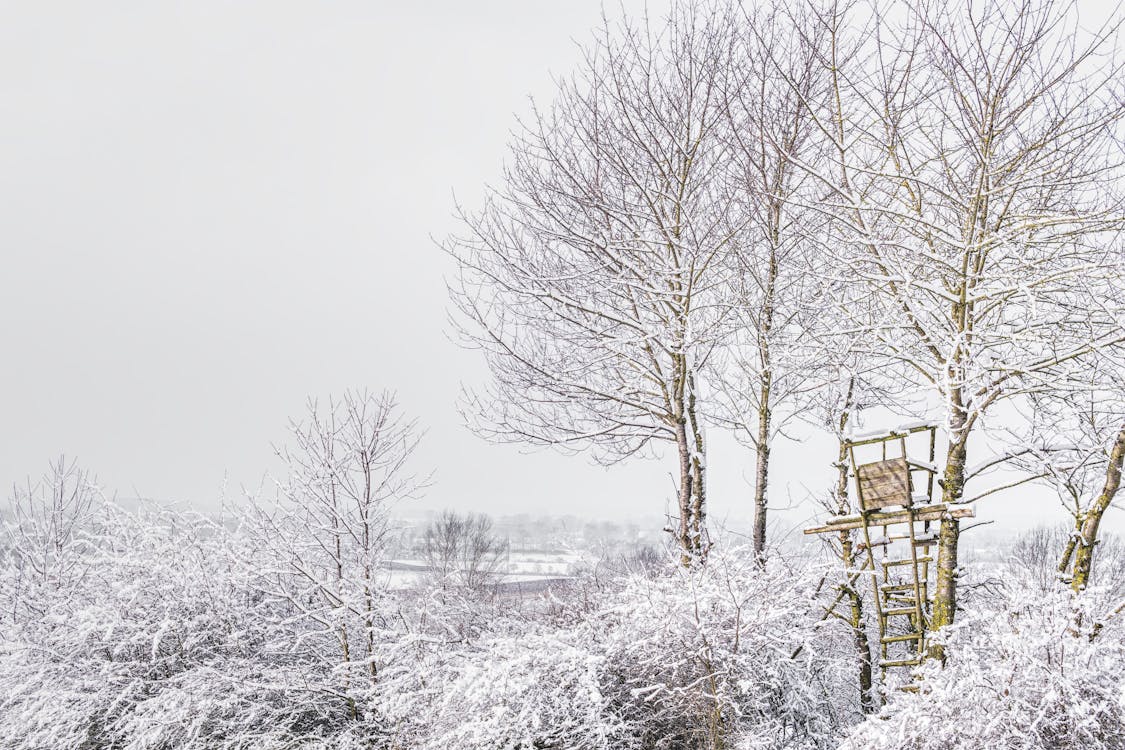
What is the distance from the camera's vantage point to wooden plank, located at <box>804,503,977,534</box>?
5469 millimetres

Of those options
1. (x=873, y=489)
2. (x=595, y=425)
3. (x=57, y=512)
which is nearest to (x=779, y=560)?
(x=873, y=489)

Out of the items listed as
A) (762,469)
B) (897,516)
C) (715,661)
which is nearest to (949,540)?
(897,516)

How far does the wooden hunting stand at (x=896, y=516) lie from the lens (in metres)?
6.16

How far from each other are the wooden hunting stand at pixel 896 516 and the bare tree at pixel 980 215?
0.50 m

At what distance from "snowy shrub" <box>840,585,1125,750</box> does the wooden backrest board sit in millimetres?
1985

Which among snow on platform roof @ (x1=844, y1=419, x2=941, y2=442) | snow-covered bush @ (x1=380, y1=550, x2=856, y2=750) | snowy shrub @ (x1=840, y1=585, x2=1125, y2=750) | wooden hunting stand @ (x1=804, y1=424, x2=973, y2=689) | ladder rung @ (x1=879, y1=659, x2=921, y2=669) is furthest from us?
snow on platform roof @ (x1=844, y1=419, x2=941, y2=442)

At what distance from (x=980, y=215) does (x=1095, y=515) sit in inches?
86.7

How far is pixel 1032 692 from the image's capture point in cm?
391

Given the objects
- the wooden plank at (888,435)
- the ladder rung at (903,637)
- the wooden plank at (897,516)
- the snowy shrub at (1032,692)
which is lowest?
the ladder rung at (903,637)

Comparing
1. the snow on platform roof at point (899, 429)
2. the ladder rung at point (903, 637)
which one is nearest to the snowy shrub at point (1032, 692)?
the ladder rung at point (903, 637)

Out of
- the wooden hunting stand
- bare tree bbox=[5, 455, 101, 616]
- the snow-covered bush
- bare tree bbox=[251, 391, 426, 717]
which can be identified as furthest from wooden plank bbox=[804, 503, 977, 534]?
bare tree bbox=[5, 455, 101, 616]

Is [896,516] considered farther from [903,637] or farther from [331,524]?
[331,524]

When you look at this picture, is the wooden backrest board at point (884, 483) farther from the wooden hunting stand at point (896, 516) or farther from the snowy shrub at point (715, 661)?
the snowy shrub at point (715, 661)

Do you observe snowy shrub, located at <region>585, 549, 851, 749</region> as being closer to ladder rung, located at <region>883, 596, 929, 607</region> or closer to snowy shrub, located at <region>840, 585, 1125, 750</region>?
A: snowy shrub, located at <region>840, 585, 1125, 750</region>
